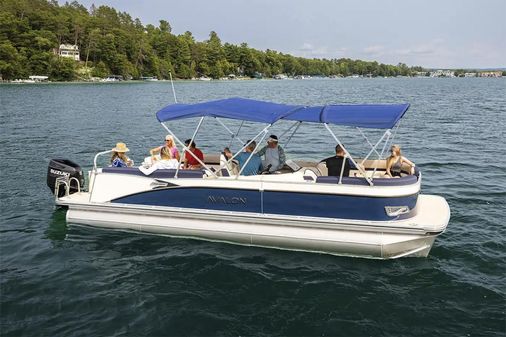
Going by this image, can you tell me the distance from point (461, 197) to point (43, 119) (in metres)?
30.2

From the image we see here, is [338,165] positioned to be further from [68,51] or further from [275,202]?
[68,51]

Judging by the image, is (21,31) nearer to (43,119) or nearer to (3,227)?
(43,119)

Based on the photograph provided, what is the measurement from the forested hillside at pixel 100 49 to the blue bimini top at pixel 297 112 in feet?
327

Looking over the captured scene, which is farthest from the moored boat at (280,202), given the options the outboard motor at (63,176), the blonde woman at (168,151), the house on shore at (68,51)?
the house on shore at (68,51)

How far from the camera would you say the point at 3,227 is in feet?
34.9

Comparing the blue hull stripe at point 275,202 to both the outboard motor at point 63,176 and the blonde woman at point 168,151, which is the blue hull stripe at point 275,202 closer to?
the blonde woman at point 168,151

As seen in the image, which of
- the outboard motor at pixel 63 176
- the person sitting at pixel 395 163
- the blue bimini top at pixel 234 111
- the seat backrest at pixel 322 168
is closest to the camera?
the blue bimini top at pixel 234 111

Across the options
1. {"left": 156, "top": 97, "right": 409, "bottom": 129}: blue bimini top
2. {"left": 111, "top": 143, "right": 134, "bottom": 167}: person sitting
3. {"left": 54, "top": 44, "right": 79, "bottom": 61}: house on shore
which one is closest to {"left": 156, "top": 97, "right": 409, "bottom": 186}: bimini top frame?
{"left": 156, "top": 97, "right": 409, "bottom": 129}: blue bimini top

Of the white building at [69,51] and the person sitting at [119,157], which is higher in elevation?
the white building at [69,51]

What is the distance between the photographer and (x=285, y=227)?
8.98 metres

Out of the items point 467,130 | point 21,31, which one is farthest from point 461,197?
point 21,31

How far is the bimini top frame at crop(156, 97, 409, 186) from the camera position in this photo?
8.54 meters

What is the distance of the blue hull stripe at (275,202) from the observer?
846 cm

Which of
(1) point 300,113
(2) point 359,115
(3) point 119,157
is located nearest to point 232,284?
(1) point 300,113
